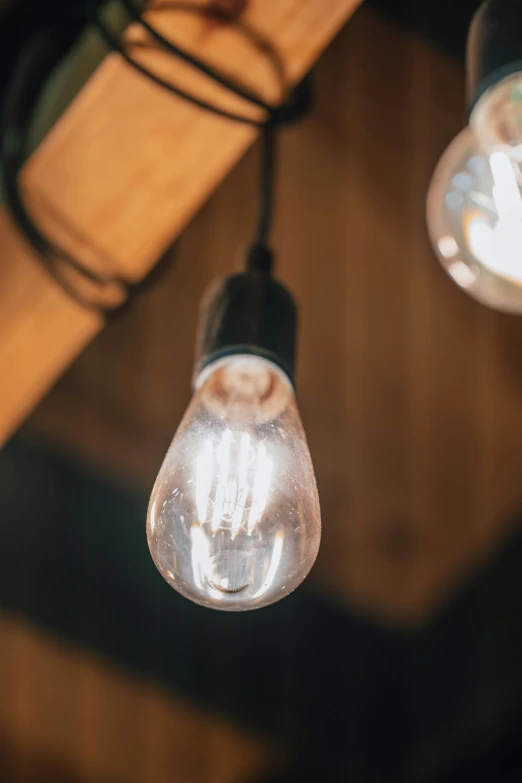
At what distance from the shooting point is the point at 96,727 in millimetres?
1443

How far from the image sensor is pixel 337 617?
58.8 inches

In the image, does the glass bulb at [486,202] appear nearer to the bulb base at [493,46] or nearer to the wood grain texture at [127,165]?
the bulb base at [493,46]

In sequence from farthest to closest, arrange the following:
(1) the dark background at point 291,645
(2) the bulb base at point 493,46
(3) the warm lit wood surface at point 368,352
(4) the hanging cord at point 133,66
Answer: (1) the dark background at point 291,645
(3) the warm lit wood surface at point 368,352
(4) the hanging cord at point 133,66
(2) the bulb base at point 493,46

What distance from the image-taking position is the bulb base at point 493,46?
44 centimetres

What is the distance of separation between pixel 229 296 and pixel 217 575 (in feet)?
0.55

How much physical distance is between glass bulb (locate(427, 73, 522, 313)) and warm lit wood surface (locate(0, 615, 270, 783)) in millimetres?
1062

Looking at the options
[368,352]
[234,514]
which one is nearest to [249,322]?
[234,514]

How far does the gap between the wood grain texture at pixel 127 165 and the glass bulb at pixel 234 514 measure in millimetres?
209

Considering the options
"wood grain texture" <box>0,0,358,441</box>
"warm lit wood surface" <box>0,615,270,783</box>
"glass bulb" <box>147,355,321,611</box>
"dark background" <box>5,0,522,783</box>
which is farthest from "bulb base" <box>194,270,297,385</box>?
"warm lit wood surface" <box>0,615,270,783</box>

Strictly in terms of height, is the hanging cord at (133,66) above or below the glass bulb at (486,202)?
below

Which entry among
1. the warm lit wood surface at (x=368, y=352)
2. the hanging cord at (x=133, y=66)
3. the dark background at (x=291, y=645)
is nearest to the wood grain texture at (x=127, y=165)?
the hanging cord at (x=133, y=66)

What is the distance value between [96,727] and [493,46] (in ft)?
4.20

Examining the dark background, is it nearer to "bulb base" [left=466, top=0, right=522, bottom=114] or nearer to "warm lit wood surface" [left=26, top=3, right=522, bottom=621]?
"warm lit wood surface" [left=26, top=3, right=522, bottom=621]

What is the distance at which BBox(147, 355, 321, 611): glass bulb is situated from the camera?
469 millimetres
